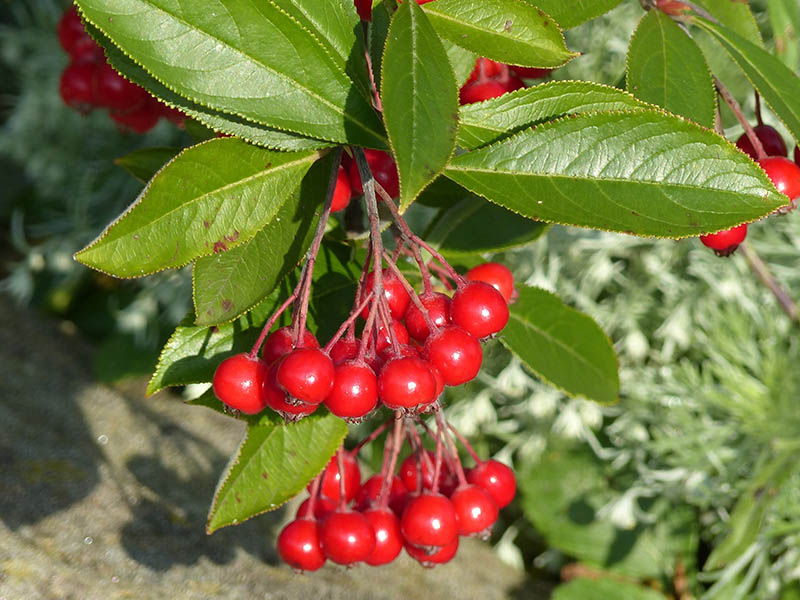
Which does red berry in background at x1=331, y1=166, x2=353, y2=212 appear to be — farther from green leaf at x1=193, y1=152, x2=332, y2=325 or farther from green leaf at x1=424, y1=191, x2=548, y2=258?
green leaf at x1=424, y1=191, x2=548, y2=258

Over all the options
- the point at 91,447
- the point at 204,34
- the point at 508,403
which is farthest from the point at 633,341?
the point at 204,34

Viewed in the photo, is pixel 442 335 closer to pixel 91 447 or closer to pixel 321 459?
pixel 321 459

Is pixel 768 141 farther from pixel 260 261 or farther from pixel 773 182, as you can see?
pixel 260 261

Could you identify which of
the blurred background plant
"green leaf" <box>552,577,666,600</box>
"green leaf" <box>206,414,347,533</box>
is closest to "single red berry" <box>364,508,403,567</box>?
"green leaf" <box>206,414,347,533</box>

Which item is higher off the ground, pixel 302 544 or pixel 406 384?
pixel 406 384

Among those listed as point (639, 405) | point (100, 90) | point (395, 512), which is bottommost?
point (639, 405)

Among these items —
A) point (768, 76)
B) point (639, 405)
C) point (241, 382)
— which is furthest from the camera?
point (639, 405)

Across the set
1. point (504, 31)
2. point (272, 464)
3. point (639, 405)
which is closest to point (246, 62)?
point (504, 31)

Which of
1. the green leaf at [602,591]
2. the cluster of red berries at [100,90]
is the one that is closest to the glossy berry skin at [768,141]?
the cluster of red berries at [100,90]
